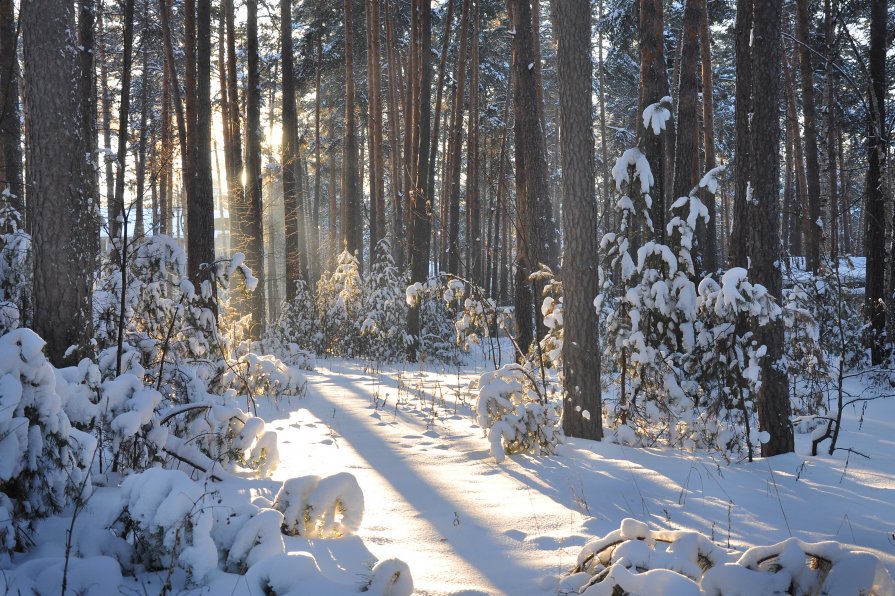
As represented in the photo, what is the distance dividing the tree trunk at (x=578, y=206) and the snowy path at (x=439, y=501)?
114cm

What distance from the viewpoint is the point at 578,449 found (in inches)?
206

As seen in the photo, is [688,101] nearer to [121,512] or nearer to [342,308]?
[342,308]

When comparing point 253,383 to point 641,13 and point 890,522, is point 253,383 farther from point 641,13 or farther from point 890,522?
point 641,13

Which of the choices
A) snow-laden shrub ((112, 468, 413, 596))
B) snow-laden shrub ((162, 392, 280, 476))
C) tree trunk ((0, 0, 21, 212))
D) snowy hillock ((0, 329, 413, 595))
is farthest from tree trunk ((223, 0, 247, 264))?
snow-laden shrub ((112, 468, 413, 596))

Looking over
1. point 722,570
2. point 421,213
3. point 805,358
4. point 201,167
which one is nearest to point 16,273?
point 201,167

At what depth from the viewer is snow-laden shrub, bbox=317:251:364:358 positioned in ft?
44.6

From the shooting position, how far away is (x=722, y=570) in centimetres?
221

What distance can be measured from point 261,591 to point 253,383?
19.6 ft

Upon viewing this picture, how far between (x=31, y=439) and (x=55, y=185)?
208 centimetres

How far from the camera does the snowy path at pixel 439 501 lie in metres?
2.86

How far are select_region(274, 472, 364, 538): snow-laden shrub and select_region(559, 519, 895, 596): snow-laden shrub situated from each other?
1.22 metres

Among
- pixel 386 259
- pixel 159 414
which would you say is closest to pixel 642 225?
pixel 159 414

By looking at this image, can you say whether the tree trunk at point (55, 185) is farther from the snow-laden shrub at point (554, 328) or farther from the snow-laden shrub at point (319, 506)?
the snow-laden shrub at point (554, 328)

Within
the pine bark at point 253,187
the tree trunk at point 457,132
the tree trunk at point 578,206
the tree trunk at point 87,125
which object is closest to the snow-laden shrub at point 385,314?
the tree trunk at point 457,132
